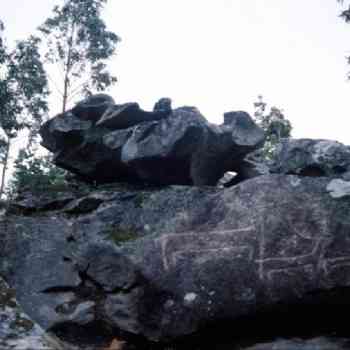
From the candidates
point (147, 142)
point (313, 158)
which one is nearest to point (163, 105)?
point (147, 142)

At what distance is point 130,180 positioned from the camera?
12.4 meters

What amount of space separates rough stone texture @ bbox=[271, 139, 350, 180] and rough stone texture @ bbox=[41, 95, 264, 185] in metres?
1.10

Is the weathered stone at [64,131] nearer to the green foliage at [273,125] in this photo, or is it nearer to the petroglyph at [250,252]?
the petroglyph at [250,252]

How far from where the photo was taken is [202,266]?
760cm

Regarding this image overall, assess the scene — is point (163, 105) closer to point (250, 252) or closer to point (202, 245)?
point (202, 245)

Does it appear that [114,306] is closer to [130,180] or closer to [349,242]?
[349,242]

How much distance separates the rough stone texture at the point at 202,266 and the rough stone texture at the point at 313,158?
241 cm

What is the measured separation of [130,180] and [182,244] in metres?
4.68

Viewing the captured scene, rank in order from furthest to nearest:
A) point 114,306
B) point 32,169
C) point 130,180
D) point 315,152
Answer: point 32,169, point 130,180, point 315,152, point 114,306

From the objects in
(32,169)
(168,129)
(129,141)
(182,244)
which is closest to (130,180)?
(129,141)

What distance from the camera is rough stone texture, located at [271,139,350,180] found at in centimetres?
1038

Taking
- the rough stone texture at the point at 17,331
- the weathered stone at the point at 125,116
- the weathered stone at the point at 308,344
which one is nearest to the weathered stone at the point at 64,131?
the weathered stone at the point at 125,116

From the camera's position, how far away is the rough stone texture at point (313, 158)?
10.4m

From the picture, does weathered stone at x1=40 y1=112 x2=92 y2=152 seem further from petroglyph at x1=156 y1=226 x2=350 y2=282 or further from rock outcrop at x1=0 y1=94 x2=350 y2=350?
petroglyph at x1=156 y1=226 x2=350 y2=282
